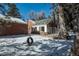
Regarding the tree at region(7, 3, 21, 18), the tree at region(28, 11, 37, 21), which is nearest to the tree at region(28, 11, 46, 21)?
the tree at region(28, 11, 37, 21)

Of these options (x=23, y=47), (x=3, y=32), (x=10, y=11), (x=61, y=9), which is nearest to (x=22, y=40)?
(x=23, y=47)

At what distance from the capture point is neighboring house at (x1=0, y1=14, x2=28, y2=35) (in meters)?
1.49

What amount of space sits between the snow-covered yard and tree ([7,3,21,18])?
8.1 inches

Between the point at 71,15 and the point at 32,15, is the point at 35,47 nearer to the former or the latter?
the point at 32,15

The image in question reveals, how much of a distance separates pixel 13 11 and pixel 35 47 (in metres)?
0.39

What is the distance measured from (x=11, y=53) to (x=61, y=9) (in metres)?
0.62

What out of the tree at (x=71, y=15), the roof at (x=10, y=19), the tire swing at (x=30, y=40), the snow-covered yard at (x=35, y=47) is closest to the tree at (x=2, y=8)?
the roof at (x=10, y=19)

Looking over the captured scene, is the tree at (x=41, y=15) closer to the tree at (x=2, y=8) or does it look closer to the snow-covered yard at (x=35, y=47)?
the snow-covered yard at (x=35, y=47)

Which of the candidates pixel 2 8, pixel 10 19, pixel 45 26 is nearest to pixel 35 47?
pixel 45 26

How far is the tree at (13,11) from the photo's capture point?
148 centimetres

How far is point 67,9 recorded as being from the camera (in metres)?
1.50

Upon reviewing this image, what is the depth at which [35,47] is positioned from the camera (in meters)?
1.50

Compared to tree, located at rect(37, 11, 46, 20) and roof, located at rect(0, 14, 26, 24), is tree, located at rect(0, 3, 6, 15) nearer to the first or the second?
roof, located at rect(0, 14, 26, 24)

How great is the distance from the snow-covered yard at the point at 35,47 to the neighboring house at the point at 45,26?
71 mm
